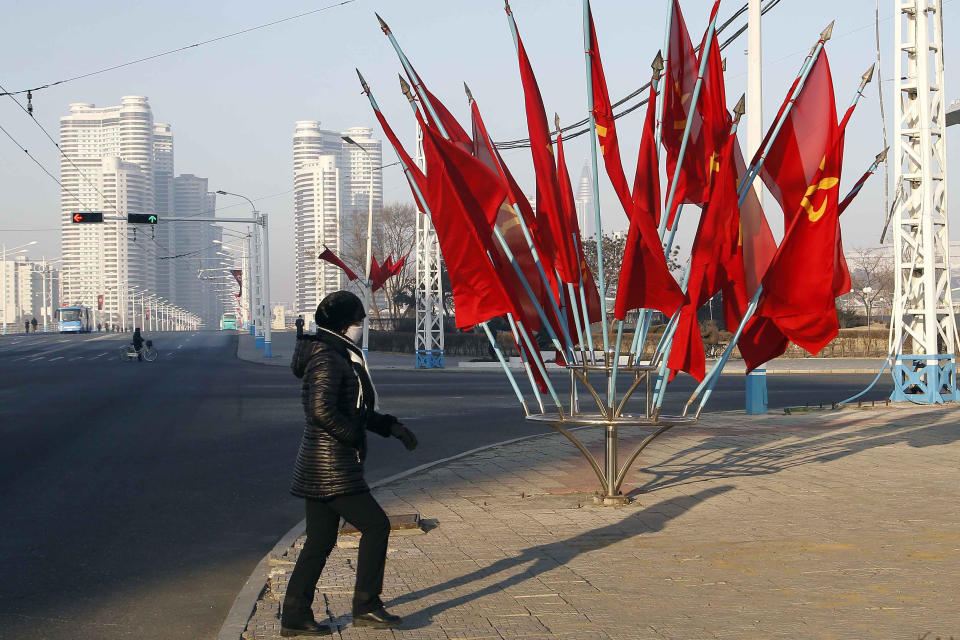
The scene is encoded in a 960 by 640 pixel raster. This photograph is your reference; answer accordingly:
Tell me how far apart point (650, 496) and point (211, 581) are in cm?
424

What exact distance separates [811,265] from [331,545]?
216 inches

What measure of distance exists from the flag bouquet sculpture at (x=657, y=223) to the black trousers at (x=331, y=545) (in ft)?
11.2

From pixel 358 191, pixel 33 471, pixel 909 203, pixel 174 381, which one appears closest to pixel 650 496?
pixel 33 471

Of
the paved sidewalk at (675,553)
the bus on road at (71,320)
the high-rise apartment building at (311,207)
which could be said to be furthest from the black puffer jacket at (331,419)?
the high-rise apartment building at (311,207)

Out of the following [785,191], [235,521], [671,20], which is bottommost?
[235,521]

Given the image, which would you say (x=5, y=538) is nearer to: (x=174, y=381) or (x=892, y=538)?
(x=892, y=538)

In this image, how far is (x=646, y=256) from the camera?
8.30 meters

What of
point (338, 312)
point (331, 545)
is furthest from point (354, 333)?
point (331, 545)

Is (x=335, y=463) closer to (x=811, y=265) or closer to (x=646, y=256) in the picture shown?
(x=646, y=256)

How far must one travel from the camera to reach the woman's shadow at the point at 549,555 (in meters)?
5.71

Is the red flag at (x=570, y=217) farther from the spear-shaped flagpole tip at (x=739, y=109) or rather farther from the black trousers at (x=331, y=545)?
the black trousers at (x=331, y=545)

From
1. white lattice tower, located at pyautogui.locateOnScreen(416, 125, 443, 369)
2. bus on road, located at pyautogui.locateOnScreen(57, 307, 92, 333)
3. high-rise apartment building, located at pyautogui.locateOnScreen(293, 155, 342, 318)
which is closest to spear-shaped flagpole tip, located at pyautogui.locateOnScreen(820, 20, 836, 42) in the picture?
white lattice tower, located at pyautogui.locateOnScreen(416, 125, 443, 369)

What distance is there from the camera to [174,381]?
2867cm

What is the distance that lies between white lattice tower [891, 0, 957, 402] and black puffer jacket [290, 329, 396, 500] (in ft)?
50.1
